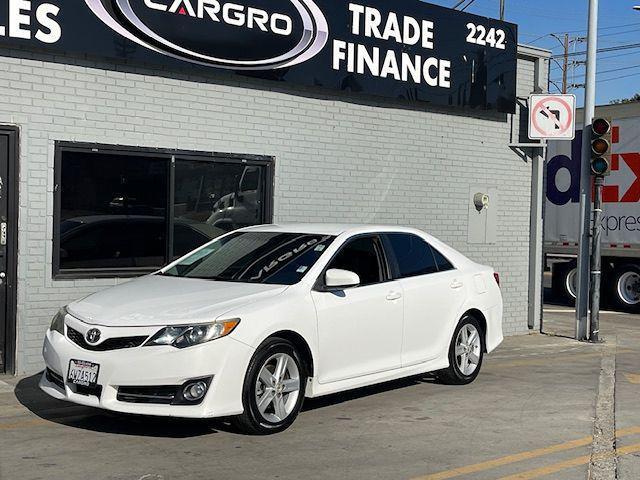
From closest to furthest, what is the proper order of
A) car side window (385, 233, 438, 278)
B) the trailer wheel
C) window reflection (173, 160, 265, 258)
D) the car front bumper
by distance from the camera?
the car front bumper < car side window (385, 233, 438, 278) < window reflection (173, 160, 265, 258) < the trailer wheel

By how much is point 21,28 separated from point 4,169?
4.57 ft

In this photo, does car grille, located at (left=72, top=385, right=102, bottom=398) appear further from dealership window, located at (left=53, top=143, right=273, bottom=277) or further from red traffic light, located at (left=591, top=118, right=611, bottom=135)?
red traffic light, located at (left=591, top=118, right=611, bottom=135)

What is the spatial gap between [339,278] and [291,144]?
4419 millimetres

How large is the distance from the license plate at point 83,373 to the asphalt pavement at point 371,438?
453 mm

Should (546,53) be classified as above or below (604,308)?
above

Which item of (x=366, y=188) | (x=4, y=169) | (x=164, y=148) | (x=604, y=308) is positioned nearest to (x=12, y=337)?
(x=4, y=169)

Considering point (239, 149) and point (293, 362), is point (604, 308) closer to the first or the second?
point (239, 149)

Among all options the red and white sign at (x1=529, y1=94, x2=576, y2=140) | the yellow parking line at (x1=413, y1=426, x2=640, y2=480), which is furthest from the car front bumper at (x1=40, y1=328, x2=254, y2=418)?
the red and white sign at (x1=529, y1=94, x2=576, y2=140)

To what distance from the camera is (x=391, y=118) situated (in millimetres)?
12578

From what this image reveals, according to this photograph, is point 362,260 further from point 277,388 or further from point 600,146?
point 600,146

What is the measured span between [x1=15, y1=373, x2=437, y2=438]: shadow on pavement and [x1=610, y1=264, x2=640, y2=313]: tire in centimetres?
1139

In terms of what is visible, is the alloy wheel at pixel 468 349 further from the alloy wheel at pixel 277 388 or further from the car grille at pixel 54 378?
the car grille at pixel 54 378

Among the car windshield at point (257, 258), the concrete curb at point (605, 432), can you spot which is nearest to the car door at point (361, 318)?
the car windshield at point (257, 258)

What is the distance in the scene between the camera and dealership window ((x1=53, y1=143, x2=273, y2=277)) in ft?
31.7
